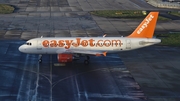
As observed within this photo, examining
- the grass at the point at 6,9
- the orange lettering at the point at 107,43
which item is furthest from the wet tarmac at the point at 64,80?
the grass at the point at 6,9

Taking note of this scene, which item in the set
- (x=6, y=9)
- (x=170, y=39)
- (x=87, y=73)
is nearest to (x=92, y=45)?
(x=87, y=73)

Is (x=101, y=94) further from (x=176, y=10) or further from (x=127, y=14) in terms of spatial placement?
(x=176, y=10)

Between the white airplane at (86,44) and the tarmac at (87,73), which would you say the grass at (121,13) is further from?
the white airplane at (86,44)

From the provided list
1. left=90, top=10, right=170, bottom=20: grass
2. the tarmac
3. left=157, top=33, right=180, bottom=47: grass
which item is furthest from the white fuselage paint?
left=90, top=10, right=170, bottom=20: grass

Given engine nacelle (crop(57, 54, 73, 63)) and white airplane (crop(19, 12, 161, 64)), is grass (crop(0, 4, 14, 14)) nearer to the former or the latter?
white airplane (crop(19, 12, 161, 64))

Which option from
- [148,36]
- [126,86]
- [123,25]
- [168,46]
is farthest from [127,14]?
[126,86]
